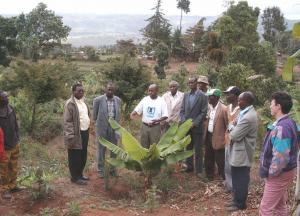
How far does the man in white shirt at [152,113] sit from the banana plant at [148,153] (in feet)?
1.91

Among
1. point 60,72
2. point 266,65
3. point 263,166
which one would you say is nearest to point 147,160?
point 263,166

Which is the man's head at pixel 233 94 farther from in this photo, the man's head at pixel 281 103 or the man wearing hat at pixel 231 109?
the man's head at pixel 281 103

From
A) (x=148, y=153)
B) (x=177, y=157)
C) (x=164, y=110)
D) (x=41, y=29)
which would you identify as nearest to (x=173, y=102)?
(x=164, y=110)

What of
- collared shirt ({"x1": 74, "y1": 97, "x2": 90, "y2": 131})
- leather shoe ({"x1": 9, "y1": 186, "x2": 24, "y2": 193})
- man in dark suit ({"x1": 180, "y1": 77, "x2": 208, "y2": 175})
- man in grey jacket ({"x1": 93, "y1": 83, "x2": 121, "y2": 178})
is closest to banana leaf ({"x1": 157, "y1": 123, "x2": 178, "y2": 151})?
man in dark suit ({"x1": 180, "y1": 77, "x2": 208, "y2": 175})

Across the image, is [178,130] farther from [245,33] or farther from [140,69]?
[245,33]

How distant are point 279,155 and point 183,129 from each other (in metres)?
2.49

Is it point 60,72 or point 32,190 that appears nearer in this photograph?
point 32,190

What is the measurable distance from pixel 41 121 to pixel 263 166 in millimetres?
8298

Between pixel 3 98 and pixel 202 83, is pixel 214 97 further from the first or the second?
pixel 3 98

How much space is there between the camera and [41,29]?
35.6 m

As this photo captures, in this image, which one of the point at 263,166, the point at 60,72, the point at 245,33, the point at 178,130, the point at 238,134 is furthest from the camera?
the point at 245,33

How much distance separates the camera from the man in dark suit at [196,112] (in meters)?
6.92

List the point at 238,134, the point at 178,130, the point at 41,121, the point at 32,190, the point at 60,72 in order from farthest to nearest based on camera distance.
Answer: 1. the point at 41,121
2. the point at 60,72
3. the point at 178,130
4. the point at 32,190
5. the point at 238,134

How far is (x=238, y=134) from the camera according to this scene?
5297 millimetres
